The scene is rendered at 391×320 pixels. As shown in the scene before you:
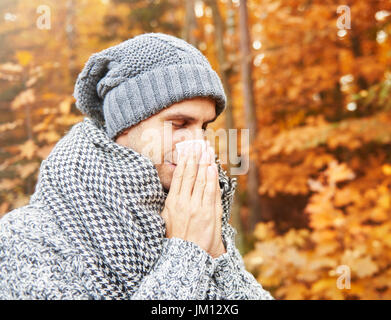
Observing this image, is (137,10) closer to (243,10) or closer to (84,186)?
(243,10)

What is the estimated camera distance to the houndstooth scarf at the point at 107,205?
1434 mm

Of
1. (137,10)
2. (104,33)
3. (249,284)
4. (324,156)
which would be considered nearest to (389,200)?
(324,156)

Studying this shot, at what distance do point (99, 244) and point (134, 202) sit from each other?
0.22 metres

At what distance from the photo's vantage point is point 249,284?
5.63ft

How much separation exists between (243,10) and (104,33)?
3430mm

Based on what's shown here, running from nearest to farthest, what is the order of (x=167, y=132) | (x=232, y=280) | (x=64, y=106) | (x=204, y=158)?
(x=232, y=280) < (x=204, y=158) < (x=167, y=132) < (x=64, y=106)

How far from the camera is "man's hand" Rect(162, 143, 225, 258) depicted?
157cm

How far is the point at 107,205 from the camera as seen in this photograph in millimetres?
1527

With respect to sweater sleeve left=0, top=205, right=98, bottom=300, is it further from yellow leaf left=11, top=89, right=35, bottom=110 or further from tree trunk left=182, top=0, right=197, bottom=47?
tree trunk left=182, top=0, right=197, bottom=47

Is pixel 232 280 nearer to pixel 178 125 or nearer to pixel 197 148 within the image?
pixel 197 148

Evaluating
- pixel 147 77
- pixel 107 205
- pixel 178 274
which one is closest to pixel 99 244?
pixel 107 205

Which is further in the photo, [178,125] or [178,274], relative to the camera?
[178,125]

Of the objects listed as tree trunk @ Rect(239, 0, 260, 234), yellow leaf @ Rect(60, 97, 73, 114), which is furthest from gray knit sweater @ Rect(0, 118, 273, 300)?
tree trunk @ Rect(239, 0, 260, 234)

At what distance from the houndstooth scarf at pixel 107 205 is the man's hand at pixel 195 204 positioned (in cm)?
7
